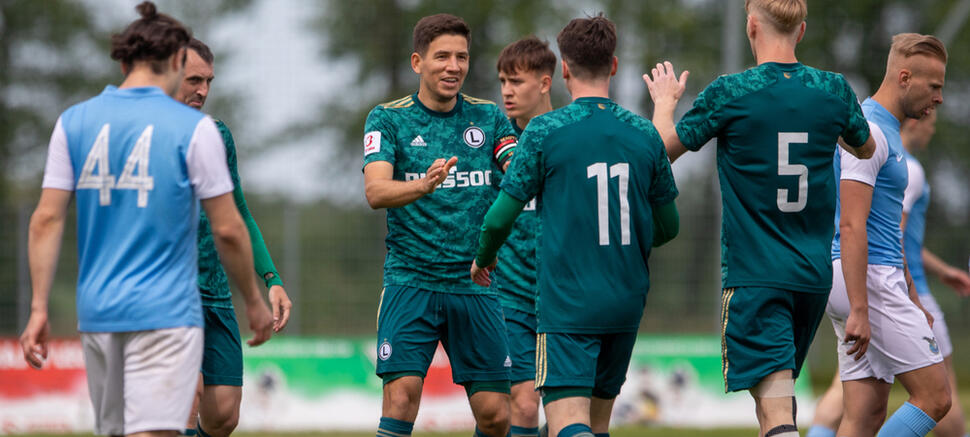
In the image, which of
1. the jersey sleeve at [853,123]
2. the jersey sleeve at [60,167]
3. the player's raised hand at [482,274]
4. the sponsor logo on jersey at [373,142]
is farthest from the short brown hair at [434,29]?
the jersey sleeve at [60,167]

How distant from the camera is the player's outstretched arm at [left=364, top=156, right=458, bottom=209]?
5.46 meters

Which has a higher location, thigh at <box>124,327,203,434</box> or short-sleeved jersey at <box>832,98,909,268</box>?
short-sleeved jersey at <box>832,98,909,268</box>

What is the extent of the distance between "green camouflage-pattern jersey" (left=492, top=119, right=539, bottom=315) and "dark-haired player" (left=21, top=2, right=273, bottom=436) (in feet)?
8.82

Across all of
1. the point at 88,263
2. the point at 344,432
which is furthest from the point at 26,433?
the point at 88,263

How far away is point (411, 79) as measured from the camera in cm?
1977

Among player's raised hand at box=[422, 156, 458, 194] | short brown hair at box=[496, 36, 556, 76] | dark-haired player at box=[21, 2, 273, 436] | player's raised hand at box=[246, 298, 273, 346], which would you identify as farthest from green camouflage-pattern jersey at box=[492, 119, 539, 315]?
dark-haired player at box=[21, 2, 273, 436]

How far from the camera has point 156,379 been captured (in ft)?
14.9

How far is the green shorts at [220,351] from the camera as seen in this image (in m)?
6.19

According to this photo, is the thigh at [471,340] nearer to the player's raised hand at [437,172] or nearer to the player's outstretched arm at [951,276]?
the player's raised hand at [437,172]

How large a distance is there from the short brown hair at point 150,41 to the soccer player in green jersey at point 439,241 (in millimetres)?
Result: 1554

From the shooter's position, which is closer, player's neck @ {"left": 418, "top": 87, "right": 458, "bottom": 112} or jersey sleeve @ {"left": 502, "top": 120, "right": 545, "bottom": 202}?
jersey sleeve @ {"left": 502, "top": 120, "right": 545, "bottom": 202}

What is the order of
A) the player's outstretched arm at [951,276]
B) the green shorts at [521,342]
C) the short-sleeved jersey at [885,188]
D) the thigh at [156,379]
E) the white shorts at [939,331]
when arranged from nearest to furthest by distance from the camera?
the thigh at [156,379], the short-sleeved jersey at [885,188], the green shorts at [521,342], the white shorts at [939,331], the player's outstretched arm at [951,276]

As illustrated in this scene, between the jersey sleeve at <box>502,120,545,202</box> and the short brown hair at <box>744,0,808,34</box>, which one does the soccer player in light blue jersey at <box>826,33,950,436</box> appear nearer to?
the short brown hair at <box>744,0,808,34</box>

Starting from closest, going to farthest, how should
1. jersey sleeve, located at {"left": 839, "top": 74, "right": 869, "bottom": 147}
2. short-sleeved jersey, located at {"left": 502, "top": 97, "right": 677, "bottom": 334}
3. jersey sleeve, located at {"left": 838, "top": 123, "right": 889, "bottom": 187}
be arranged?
short-sleeved jersey, located at {"left": 502, "top": 97, "right": 677, "bottom": 334}
jersey sleeve, located at {"left": 839, "top": 74, "right": 869, "bottom": 147}
jersey sleeve, located at {"left": 838, "top": 123, "right": 889, "bottom": 187}
